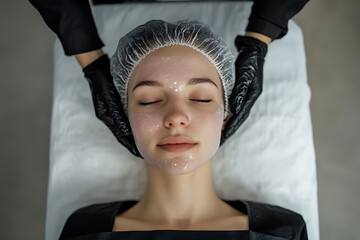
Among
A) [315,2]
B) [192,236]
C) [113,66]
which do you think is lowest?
[192,236]

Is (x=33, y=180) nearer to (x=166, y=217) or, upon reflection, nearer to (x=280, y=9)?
(x=166, y=217)

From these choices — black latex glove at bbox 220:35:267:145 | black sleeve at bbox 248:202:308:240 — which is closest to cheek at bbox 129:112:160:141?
black latex glove at bbox 220:35:267:145

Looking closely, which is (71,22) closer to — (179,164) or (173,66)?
(173,66)

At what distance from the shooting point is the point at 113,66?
1311 mm

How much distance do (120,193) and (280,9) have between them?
1017 mm

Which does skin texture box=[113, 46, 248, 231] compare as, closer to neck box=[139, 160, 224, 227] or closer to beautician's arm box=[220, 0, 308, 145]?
neck box=[139, 160, 224, 227]

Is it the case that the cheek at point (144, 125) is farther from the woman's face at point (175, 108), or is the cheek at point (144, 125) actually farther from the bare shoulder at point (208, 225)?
the bare shoulder at point (208, 225)

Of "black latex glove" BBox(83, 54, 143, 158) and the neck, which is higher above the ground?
"black latex glove" BBox(83, 54, 143, 158)

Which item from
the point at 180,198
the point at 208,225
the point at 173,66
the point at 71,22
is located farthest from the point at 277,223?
the point at 71,22

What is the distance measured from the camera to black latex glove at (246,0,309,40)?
1366mm

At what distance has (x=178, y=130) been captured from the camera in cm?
113

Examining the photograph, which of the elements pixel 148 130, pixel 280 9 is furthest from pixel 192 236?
pixel 280 9

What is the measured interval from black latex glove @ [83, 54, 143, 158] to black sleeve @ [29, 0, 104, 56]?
0.08m

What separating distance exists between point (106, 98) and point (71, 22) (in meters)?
0.32
